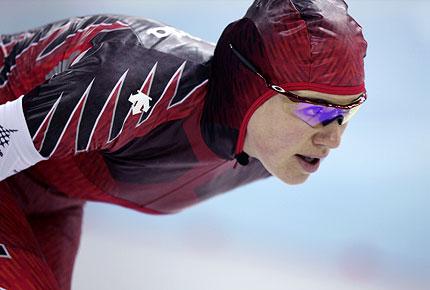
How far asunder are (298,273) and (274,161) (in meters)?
1.02

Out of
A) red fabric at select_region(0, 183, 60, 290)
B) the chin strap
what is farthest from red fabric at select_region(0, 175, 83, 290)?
the chin strap

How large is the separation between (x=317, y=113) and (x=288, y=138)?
0.32 feet

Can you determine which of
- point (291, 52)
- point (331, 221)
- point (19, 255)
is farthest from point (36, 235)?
point (331, 221)

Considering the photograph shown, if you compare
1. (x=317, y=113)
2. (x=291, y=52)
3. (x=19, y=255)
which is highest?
(x=291, y=52)

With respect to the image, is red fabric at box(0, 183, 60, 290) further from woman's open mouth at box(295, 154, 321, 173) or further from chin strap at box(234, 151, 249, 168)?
woman's open mouth at box(295, 154, 321, 173)

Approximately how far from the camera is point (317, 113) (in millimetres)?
1744

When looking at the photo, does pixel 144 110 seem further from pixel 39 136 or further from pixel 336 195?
pixel 336 195

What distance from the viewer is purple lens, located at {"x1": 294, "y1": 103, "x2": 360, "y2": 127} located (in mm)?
1730

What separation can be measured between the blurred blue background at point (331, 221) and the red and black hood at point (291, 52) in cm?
109

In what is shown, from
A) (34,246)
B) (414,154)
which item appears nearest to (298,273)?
(414,154)

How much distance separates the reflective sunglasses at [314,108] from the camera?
1.72 m

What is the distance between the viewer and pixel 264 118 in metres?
1.79

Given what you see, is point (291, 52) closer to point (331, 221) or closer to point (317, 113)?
point (317, 113)

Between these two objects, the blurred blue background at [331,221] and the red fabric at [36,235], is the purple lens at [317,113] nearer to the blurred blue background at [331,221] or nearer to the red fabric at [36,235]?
the red fabric at [36,235]
